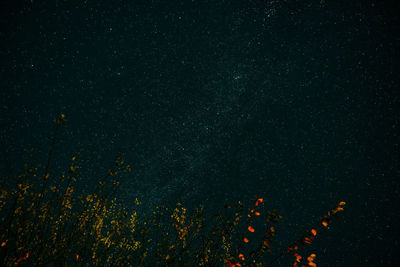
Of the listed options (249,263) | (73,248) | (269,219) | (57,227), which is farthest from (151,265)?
(269,219)

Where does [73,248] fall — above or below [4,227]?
below

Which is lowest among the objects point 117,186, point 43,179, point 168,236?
point 168,236

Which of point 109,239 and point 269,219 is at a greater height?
point 269,219

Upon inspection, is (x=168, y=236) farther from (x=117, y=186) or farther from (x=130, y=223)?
(x=117, y=186)

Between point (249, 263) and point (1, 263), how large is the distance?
2147 millimetres

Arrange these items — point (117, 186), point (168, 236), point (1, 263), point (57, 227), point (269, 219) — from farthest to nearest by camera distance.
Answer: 1. point (168, 236)
2. point (57, 227)
3. point (117, 186)
4. point (1, 263)
5. point (269, 219)

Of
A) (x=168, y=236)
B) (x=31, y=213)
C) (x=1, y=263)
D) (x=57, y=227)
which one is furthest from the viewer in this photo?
(x=168, y=236)

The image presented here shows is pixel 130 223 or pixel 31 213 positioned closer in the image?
pixel 31 213

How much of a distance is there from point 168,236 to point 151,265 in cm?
42

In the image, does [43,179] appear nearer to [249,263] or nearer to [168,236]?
[168,236]

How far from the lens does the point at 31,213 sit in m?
2.47

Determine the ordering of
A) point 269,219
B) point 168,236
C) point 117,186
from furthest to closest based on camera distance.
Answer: point 168,236
point 117,186
point 269,219

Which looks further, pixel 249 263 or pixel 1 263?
pixel 249 263

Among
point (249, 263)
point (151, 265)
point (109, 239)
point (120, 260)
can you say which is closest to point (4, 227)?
point (109, 239)
